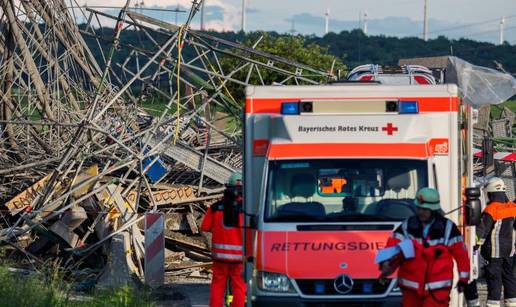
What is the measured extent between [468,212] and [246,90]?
8.39 ft

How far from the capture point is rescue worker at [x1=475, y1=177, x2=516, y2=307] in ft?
43.4

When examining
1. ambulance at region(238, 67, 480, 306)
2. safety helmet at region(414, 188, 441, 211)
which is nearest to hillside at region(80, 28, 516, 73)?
ambulance at region(238, 67, 480, 306)

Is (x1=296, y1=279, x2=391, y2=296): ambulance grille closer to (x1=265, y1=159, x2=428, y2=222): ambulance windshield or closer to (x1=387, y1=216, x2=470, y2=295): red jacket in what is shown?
(x1=265, y1=159, x2=428, y2=222): ambulance windshield

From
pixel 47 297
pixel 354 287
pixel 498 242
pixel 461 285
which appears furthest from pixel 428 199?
pixel 498 242

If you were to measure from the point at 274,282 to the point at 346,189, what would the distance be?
125cm

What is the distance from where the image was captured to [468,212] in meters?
10.3

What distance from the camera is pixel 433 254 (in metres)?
9.16

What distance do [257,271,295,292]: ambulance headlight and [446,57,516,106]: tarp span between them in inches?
493

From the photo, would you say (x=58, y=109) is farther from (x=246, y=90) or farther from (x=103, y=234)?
(x=246, y=90)

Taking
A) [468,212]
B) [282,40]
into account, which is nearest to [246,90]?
[468,212]

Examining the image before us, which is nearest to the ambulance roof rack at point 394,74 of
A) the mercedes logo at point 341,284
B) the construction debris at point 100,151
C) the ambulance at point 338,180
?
the construction debris at point 100,151

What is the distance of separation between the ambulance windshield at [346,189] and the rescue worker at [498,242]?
2.90m

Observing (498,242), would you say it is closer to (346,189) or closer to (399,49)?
(346,189)

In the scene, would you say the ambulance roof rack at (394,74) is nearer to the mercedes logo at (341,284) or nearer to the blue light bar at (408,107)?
the blue light bar at (408,107)
